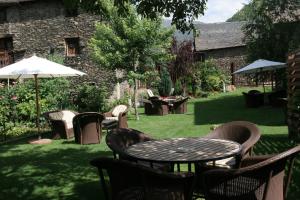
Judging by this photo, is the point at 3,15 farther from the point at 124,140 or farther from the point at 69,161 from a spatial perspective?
the point at 124,140

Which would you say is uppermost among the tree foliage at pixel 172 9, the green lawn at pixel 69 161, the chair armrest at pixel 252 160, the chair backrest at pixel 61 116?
the tree foliage at pixel 172 9

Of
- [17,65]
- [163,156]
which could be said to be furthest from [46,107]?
[163,156]

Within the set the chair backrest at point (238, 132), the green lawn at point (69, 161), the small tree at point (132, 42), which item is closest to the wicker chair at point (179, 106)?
the small tree at point (132, 42)

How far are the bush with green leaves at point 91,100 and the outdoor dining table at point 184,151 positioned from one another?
12.5m

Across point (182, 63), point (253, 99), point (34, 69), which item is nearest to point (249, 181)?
point (34, 69)

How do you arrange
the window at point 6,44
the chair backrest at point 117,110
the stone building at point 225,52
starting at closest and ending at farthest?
1. the chair backrest at point 117,110
2. the window at point 6,44
3. the stone building at point 225,52

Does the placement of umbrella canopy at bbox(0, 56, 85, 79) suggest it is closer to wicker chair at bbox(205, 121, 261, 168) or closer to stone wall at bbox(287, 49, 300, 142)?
stone wall at bbox(287, 49, 300, 142)

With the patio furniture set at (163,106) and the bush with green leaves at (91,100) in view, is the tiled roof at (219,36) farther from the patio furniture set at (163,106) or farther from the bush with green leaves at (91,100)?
the bush with green leaves at (91,100)

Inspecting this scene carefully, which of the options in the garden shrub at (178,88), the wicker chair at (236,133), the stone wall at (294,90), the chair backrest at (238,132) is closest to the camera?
the wicker chair at (236,133)

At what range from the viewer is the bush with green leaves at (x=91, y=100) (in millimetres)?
17594

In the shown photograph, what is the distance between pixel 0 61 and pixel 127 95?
31.6 feet

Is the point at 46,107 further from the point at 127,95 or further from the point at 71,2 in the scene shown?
the point at 71,2

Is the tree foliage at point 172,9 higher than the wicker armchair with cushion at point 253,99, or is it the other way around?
the tree foliage at point 172,9

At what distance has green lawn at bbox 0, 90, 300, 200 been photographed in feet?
20.0
